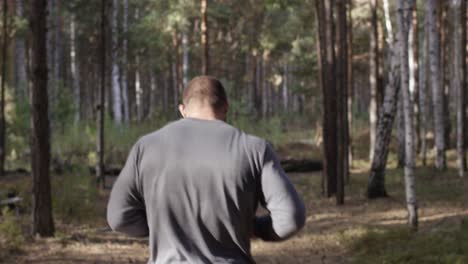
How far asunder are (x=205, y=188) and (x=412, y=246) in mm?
7351

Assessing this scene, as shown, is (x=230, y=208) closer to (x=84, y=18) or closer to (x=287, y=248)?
(x=287, y=248)

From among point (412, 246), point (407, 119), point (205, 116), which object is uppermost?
point (205, 116)

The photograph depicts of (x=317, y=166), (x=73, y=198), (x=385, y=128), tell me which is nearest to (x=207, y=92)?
(x=73, y=198)

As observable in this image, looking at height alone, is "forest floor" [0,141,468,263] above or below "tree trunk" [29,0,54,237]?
below

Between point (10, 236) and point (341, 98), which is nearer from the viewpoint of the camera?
point (10, 236)

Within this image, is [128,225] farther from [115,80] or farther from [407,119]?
[115,80]

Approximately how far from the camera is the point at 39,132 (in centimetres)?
1054

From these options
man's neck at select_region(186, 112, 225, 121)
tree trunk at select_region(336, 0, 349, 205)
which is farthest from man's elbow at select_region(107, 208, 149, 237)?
tree trunk at select_region(336, 0, 349, 205)

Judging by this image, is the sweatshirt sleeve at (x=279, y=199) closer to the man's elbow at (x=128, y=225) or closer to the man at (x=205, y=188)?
the man at (x=205, y=188)

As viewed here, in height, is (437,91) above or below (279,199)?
below

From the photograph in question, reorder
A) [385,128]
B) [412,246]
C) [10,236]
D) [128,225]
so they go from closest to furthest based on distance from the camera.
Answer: [128,225] → [412,246] → [10,236] → [385,128]

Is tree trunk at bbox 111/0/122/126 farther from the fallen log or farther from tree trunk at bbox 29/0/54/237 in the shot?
tree trunk at bbox 29/0/54/237

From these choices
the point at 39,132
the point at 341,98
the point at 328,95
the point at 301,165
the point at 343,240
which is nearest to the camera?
the point at 39,132

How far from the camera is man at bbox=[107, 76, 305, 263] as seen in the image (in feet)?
8.45
